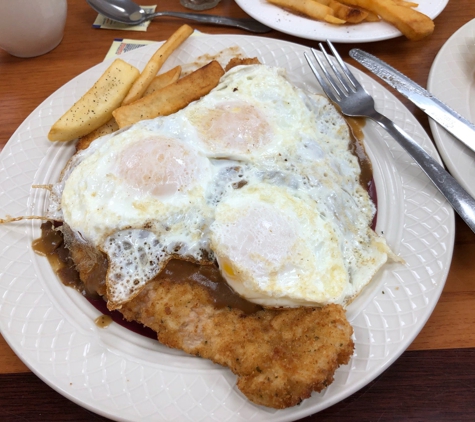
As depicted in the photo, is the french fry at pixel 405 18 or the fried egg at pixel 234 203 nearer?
the fried egg at pixel 234 203

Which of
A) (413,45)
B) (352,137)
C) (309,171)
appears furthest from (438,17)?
(309,171)

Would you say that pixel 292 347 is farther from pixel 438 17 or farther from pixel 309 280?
pixel 438 17

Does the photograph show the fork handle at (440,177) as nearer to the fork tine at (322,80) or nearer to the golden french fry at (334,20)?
the fork tine at (322,80)

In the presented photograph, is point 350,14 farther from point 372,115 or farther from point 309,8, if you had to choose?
point 372,115

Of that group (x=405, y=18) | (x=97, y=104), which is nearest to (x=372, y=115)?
(x=405, y=18)

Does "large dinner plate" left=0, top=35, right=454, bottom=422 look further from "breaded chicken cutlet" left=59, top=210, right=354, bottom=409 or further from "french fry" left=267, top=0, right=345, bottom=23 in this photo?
"french fry" left=267, top=0, right=345, bottom=23

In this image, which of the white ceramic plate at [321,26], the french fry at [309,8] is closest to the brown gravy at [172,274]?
the white ceramic plate at [321,26]

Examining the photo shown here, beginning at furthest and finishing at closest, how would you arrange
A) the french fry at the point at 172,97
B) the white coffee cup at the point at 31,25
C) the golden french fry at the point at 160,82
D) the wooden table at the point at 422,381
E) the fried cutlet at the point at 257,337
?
the white coffee cup at the point at 31,25
the golden french fry at the point at 160,82
the french fry at the point at 172,97
the wooden table at the point at 422,381
the fried cutlet at the point at 257,337
